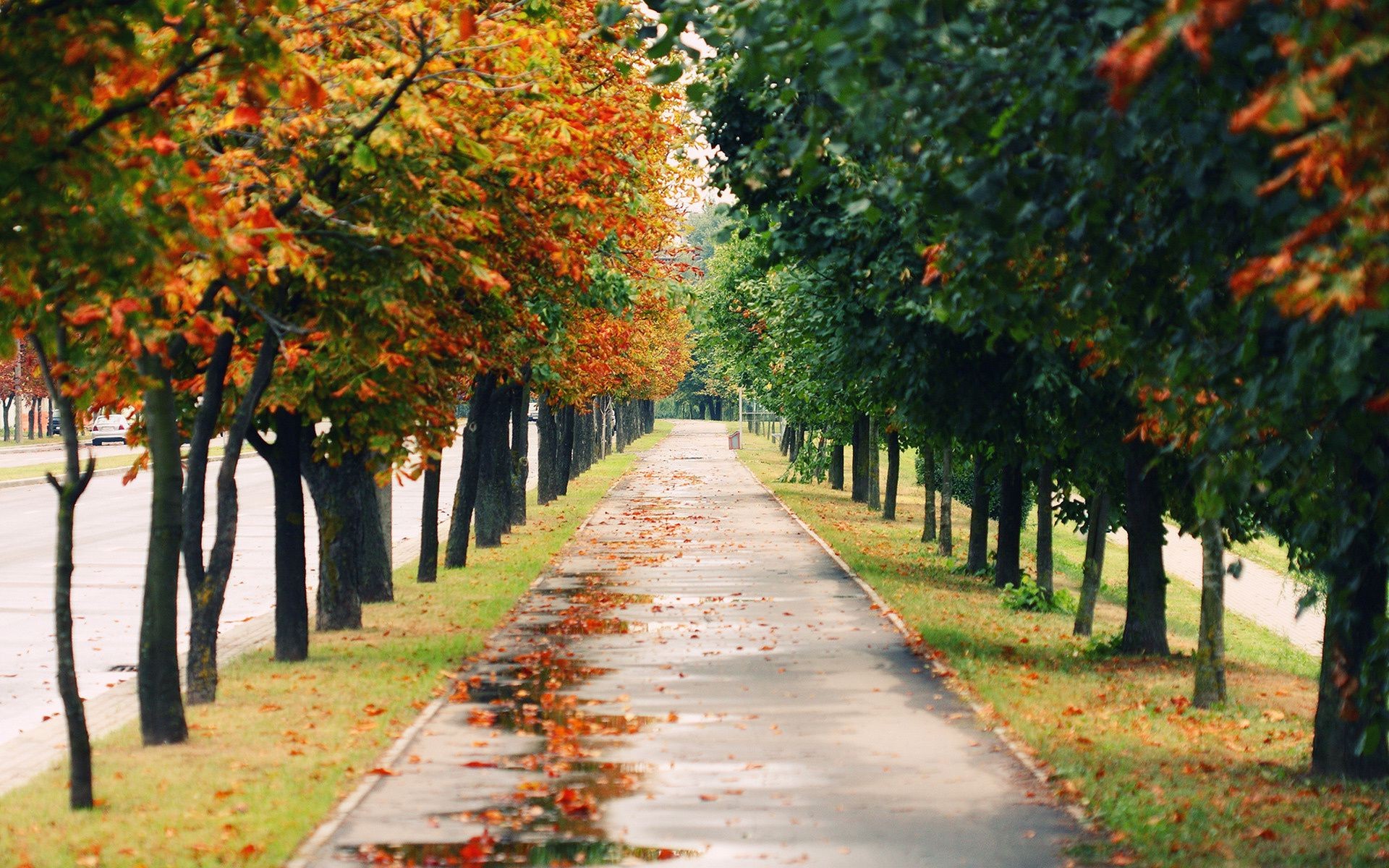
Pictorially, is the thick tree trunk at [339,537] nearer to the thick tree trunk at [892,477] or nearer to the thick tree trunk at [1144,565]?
the thick tree trunk at [1144,565]

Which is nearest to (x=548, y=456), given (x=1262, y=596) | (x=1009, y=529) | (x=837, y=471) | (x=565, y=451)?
(x=565, y=451)

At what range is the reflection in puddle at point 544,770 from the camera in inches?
318

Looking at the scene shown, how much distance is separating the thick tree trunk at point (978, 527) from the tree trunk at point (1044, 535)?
2.39m

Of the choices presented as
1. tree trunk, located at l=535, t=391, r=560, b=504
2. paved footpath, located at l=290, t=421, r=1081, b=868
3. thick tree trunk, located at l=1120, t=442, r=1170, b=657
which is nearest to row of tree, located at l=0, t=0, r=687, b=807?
paved footpath, located at l=290, t=421, r=1081, b=868

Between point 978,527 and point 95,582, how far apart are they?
12839mm

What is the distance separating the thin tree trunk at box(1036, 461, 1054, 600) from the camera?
70.0 ft

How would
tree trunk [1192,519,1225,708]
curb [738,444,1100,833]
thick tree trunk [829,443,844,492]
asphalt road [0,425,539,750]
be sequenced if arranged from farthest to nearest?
thick tree trunk [829,443,844,492] < asphalt road [0,425,539,750] < tree trunk [1192,519,1225,708] < curb [738,444,1100,833]

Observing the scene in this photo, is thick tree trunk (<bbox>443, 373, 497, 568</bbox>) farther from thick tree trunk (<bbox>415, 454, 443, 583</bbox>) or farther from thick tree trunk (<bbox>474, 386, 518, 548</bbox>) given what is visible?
thick tree trunk (<bbox>474, 386, 518, 548</bbox>)

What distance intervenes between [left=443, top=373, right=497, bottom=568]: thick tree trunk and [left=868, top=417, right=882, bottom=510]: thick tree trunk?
19830mm

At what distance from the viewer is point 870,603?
20.9m

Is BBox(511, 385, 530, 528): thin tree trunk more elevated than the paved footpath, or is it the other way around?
BBox(511, 385, 530, 528): thin tree trunk

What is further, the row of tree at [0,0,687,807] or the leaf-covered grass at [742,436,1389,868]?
the leaf-covered grass at [742,436,1389,868]

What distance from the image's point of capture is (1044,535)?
22.6m

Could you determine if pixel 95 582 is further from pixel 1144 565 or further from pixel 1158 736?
pixel 1158 736
